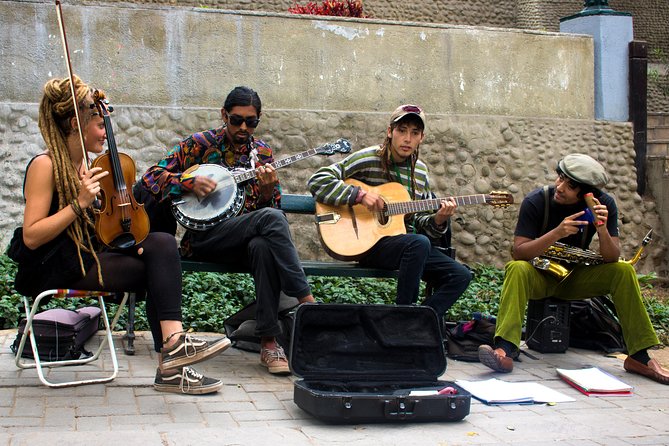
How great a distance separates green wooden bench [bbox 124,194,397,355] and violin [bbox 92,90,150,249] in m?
0.76

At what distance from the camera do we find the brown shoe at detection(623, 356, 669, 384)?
4766 millimetres

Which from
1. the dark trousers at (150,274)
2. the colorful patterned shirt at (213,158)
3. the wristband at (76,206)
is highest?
the colorful patterned shirt at (213,158)

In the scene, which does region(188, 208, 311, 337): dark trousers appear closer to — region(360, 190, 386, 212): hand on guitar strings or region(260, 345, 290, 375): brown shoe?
region(260, 345, 290, 375): brown shoe

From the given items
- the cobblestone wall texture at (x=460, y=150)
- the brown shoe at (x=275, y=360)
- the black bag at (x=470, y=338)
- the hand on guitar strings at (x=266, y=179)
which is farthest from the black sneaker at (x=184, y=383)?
the cobblestone wall texture at (x=460, y=150)

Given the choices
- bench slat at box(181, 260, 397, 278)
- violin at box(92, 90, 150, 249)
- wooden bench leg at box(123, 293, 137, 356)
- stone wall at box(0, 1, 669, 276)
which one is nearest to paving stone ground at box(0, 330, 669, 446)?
wooden bench leg at box(123, 293, 137, 356)

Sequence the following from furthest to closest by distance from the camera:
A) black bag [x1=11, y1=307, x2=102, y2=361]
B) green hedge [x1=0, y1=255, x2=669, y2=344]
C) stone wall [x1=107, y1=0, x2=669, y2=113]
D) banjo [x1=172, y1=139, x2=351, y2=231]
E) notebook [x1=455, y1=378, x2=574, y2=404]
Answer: stone wall [x1=107, y1=0, x2=669, y2=113] → green hedge [x1=0, y1=255, x2=669, y2=344] → banjo [x1=172, y1=139, x2=351, y2=231] → black bag [x1=11, y1=307, x2=102, y2=361] → notebook [x1=455, y1=378, x2=574, y2=404]

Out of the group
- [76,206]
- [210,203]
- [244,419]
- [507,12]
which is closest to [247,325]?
[210,203]

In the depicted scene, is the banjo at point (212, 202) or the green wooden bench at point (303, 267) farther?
the green wooden bench at point (303, 267)

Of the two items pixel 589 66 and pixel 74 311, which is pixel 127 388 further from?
pixel 589 66

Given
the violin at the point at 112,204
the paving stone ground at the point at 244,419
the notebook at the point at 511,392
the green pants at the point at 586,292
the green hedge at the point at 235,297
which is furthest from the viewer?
the green hedge at the point at 235,297

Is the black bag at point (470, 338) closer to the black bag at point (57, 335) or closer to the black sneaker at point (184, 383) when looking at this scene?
the black sneaker at point (184, 383)

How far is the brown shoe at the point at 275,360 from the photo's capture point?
14.8 ft

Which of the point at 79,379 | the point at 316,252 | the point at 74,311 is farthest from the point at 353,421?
the point at 316,252

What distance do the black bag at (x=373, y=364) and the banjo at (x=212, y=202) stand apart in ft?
2.88
